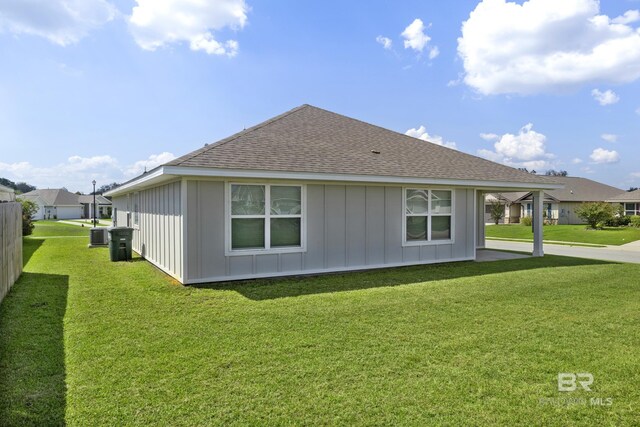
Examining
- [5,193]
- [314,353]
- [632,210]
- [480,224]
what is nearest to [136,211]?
[5,193]

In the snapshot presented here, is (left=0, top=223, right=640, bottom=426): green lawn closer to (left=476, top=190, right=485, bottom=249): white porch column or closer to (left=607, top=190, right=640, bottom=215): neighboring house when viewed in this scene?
(left=476, top=190, right=485, bottom=249): white porch column

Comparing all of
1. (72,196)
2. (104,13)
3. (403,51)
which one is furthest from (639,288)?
(72,196)

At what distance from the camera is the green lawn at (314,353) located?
307 centimetres

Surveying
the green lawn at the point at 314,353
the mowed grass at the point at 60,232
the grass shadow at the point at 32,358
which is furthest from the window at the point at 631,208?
the mowed grass at the point at 60,232

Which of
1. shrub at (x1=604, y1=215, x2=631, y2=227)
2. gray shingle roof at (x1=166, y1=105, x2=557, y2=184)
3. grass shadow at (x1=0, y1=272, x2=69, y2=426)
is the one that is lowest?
grass shadow at (x1=0, y1=272, x2=69, y2=426)

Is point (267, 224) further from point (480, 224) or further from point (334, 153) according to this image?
point (480, 224)

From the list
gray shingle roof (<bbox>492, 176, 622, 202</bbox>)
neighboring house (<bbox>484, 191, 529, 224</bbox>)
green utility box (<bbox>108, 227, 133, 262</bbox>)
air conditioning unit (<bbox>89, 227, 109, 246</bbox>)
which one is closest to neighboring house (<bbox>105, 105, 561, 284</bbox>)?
green utility box (<bbox>108, 227, 133, 262</bbox>)

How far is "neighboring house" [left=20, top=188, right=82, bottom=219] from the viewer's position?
56250 millimetres

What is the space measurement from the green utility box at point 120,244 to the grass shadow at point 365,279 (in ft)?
17.3

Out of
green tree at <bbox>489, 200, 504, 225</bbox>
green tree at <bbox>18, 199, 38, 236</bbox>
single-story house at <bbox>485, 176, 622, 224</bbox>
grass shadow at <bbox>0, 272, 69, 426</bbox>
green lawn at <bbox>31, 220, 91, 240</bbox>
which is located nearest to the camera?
grass shadow at <bbox>0, 272, 69, 426</bbox>

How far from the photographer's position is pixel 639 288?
8016 millimetres

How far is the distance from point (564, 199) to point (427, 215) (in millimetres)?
35480

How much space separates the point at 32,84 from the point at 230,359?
1282 centimetres

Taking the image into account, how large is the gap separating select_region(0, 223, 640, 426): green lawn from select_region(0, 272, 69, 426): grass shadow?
0.02 metres
